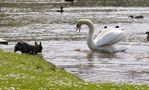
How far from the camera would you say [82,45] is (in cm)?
4503

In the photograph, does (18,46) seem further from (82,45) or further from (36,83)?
(36,83)

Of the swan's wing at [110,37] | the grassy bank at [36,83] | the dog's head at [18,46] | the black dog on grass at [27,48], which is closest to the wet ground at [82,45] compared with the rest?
the black dog on grass at [27,48]

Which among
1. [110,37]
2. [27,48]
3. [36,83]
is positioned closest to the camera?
[36,83]

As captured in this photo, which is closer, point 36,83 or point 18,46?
point 36,83

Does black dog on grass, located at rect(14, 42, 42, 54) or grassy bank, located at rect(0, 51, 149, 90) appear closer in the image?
grassy bank, located at rect(0, 51, 149, 90)

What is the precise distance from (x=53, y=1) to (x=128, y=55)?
77.7 metres

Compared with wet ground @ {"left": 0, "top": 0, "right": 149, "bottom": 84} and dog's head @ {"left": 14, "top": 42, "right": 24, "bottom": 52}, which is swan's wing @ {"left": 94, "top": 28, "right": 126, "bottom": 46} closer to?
wet ground @ {"left": 0, "top": 0, "right": 149, "bottom": 84}

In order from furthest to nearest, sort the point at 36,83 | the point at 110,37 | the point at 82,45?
the point at 82,45, the point at 110,37, the point at 36,83

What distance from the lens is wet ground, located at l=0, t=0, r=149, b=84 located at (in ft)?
98.8

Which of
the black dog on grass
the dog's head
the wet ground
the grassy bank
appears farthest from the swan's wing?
the grassy bank

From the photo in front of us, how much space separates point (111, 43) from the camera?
41.5 metres

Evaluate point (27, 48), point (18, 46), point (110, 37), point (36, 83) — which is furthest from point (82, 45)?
point (36, 83)

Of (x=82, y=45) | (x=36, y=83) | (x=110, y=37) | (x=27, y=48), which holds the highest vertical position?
(x=36, y=83)

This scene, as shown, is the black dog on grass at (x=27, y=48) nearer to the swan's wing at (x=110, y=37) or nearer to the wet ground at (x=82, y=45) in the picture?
the wet ground at (x=82, y=45)
